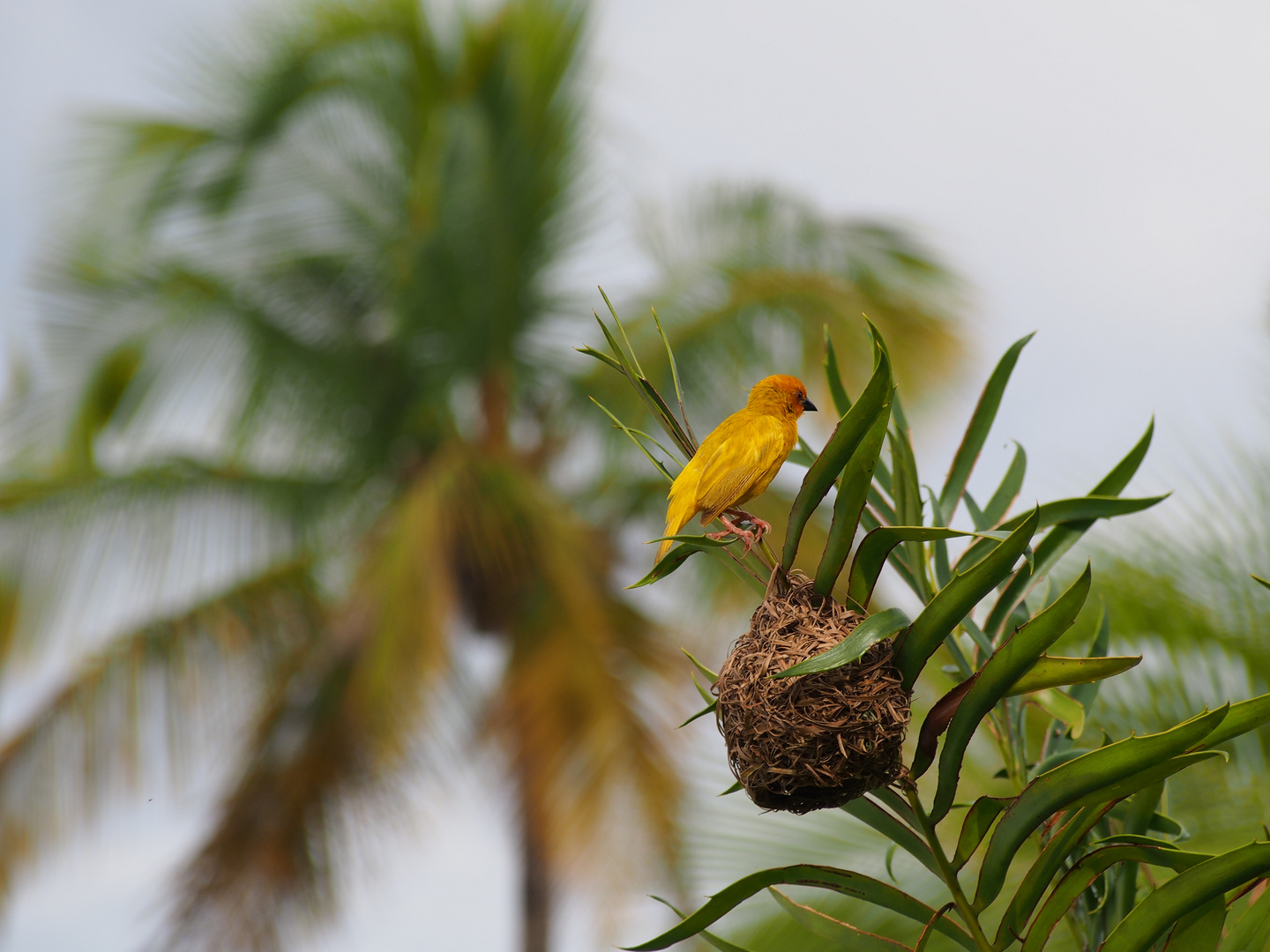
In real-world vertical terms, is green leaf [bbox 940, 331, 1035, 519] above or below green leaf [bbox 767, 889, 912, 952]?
above

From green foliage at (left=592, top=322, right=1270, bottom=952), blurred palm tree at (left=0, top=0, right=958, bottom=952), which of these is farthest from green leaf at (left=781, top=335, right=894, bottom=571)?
blurred palm tree at (left=0, top=0, right=958, bottom=952)

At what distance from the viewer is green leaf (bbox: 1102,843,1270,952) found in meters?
1.49

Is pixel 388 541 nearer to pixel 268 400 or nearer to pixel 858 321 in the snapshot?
pixel 268 400

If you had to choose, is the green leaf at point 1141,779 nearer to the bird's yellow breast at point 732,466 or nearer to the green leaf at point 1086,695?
the green leaf at point 1086,695

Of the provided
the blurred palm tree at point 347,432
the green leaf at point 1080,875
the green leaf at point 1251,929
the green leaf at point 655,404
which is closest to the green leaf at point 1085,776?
the green leaf at point 1080,875

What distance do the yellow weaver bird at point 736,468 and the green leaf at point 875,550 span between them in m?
0.16

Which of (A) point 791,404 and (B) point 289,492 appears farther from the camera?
(B) point 289,492

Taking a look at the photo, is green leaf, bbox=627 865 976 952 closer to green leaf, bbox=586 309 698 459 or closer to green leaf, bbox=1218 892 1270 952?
green leaf, bbox=1218 892 1270 952

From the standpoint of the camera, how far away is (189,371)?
784 centimetres

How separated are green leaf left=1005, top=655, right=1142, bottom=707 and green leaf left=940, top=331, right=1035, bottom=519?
0.44 metres

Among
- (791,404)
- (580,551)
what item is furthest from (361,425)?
(791,404)

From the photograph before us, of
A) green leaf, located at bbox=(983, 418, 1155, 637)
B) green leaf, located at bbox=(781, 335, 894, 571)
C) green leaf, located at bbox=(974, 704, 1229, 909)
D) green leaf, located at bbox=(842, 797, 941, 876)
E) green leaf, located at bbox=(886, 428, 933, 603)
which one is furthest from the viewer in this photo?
green leaf, located at bbox=(886, 428, 933, 603)

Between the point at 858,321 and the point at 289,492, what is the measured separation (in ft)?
13.4

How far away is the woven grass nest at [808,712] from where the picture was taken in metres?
1.50
